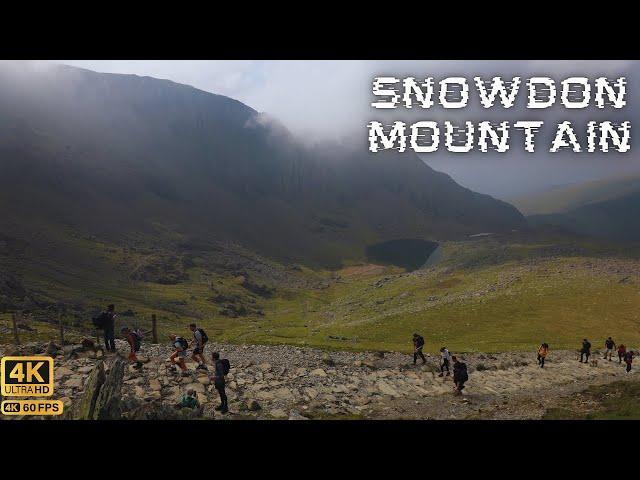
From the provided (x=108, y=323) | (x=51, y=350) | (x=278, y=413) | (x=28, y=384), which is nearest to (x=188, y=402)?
(x=278, y=413)

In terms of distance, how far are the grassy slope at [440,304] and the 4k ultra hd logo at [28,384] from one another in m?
22.1

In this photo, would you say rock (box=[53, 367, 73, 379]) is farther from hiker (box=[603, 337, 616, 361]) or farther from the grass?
hiker (box=[603, 337, 616, 361])

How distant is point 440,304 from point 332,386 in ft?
155

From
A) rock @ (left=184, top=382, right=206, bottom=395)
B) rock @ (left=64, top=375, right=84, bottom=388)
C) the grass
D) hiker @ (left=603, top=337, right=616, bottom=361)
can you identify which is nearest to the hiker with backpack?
rock @ (left=64, top=375, right=84, bottom=388)

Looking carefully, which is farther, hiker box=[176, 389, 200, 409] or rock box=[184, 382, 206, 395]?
rock box=[184, 382, 206, 395]

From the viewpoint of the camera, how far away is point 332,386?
86.4 ft

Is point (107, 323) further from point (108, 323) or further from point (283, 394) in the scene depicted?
point (283, 394)

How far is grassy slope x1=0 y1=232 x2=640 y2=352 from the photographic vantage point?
55.2 meters

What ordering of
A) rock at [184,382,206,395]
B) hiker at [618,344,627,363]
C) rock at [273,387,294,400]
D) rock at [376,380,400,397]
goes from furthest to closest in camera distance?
hiker at [618,344,627,363]
rock at [376,380,400,397]
rock at [273,387,294,400]
rock at [184,382,206,395]

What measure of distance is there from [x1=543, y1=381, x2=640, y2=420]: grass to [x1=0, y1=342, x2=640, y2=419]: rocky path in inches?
48.4

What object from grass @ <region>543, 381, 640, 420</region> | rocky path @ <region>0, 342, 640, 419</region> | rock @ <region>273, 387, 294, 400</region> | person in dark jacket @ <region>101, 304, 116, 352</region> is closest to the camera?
grass @ <region>543, 381, 640, 420</region>

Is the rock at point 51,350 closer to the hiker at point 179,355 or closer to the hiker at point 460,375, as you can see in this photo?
the hiker at point 179,355

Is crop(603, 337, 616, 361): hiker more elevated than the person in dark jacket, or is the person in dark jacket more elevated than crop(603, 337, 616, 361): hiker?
the person in dark jacket
